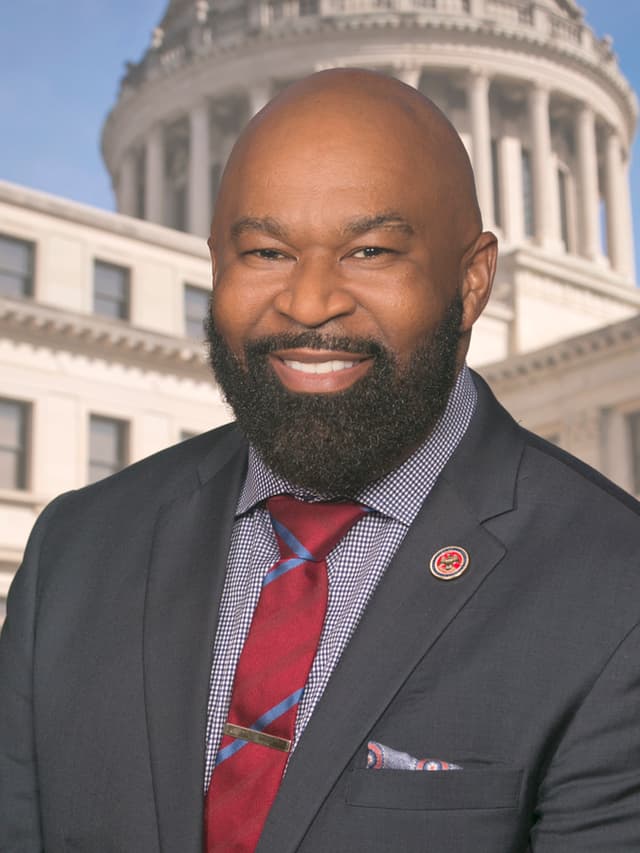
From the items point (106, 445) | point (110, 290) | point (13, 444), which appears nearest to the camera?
point (13, 444)

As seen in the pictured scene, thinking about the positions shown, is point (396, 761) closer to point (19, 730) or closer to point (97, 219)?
point (19, 730)

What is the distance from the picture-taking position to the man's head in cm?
219

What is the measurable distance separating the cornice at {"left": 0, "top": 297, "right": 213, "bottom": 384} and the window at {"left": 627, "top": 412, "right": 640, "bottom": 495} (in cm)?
1133

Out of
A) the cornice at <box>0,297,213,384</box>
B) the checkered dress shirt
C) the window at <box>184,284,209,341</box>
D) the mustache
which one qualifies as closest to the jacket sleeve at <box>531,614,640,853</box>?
the checkered dress shirt

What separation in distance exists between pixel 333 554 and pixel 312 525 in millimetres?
64

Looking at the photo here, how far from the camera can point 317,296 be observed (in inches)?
84.9

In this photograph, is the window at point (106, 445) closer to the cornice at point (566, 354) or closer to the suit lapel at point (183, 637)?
the cornice at point (566, 354)

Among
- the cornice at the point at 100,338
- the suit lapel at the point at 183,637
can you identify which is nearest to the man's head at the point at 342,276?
the suit lapel at the point at 183,637

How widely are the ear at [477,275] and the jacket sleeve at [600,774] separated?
659 mm

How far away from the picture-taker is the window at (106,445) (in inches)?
1340

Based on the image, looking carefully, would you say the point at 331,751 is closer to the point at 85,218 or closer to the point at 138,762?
the point at 138,762

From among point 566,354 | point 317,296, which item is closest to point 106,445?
point 566,354

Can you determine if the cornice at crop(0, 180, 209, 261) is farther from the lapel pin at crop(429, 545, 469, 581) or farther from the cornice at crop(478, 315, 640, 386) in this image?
the lapel pin at crop(429, 545, 469, 581)

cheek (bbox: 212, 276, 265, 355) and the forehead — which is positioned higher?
the forehead
